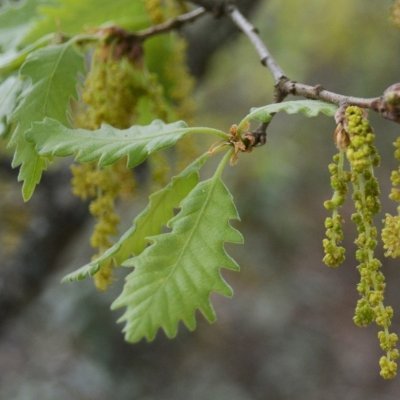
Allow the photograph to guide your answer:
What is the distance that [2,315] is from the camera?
9.12 feet

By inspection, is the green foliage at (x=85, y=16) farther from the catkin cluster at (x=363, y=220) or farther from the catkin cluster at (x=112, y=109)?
the catkin cluster at (x=363, y=220)

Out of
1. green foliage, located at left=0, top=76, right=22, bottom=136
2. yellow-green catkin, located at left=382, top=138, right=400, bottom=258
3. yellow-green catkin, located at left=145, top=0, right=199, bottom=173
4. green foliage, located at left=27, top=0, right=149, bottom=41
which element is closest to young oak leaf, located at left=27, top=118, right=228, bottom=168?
green foliage, located at left=0, top=76, right=22, bottom=136

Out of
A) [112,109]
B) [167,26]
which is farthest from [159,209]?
[167,26]

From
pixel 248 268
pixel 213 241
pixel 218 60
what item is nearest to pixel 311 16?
pixel 218 60

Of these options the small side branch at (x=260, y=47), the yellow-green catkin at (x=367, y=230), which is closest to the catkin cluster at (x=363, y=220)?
the yellow-green catkin at (x=367, y=230)

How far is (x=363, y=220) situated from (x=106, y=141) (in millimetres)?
440

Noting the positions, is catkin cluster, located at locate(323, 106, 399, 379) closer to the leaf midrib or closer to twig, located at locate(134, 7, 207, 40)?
the leaf midrib

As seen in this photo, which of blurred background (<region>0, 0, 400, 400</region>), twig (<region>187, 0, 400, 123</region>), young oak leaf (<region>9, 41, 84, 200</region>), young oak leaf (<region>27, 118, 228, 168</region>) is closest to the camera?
twig (<region>187, 0, 400, 123</region>)

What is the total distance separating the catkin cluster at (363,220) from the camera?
104 centimetres

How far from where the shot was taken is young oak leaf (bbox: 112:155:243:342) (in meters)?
1.13

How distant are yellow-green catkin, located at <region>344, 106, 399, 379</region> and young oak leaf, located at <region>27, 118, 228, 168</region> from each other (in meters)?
0.26

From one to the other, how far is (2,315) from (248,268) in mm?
3061

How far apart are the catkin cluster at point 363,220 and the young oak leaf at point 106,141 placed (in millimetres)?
239

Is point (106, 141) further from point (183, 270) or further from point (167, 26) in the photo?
point (167, 26)
